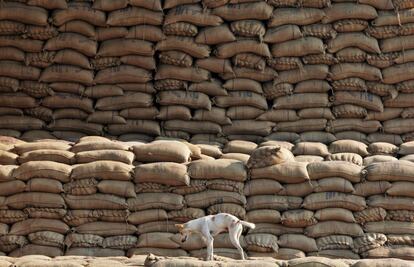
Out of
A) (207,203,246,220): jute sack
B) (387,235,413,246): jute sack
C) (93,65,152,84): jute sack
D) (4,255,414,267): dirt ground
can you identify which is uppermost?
(93,65,152,84): jute sack

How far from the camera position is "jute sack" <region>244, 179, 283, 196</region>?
821 centimetres

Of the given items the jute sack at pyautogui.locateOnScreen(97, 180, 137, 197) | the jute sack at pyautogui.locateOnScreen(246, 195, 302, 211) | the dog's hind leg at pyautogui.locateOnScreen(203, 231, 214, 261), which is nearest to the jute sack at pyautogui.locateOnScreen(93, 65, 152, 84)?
the jute sack at pyautogui.locateOnScreen(97, 180, 137, 197)

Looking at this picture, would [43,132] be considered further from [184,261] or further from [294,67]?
[184,261]

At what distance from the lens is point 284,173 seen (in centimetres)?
820

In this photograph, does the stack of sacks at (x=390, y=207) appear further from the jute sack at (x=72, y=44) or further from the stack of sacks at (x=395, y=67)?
the jute sack at (x=72, y=44)

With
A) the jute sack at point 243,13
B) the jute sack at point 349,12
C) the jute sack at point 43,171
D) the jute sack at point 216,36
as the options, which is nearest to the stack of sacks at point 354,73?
the jute sack at point 349,12

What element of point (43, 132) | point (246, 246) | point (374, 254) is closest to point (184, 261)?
point (246, 246)

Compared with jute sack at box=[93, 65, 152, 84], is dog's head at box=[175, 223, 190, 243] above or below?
below

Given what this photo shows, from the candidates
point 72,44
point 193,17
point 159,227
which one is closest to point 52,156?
point 159,227

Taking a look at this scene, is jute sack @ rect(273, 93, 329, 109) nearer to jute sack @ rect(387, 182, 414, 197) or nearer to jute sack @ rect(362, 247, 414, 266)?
jute sack @ rect(387, 182, 414, 197)

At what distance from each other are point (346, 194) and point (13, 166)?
2822 mm

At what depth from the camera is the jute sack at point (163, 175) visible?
8.17m

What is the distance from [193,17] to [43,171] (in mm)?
2263

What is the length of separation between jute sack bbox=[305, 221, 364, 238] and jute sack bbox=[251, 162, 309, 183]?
0.41 metres
